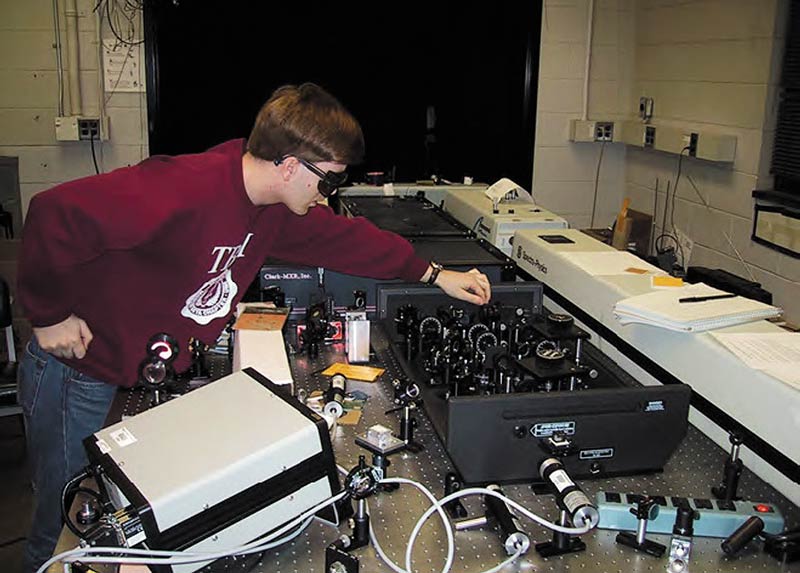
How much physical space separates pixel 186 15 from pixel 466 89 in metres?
1.62

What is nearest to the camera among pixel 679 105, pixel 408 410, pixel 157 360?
pixel 157 360

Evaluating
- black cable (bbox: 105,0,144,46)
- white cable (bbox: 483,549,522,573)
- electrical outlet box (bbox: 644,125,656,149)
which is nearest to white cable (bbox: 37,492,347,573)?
white cable (bbox: 483,549,522,573)

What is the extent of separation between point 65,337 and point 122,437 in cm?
44

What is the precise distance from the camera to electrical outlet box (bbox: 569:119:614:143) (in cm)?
464

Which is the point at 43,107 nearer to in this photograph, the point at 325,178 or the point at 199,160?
the point at 199,160

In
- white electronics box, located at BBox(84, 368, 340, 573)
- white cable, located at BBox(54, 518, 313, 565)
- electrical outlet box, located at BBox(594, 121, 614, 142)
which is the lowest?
white cable, located at BBox(54, 518, 313, 565)

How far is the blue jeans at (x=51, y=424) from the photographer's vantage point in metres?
1.68

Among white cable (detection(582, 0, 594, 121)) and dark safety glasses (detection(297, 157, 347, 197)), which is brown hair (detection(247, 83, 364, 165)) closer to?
dark safety glasses (detection(297, 157, 347, 197))

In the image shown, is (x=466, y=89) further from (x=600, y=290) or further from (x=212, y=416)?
(x=212, y=416)

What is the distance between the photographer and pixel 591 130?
4.64m

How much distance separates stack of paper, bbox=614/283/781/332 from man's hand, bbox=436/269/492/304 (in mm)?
340

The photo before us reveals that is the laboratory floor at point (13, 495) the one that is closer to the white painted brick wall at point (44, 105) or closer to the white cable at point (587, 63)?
the white painted brick wall at point (44, 105)

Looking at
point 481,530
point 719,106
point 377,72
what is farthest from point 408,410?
point 377,72

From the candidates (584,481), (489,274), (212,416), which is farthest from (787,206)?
(212,416)
